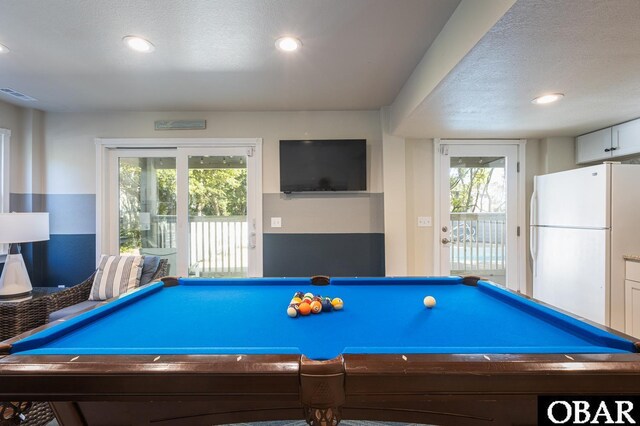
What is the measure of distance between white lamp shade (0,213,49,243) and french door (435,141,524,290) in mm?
4086

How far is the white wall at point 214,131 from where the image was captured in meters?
3.37

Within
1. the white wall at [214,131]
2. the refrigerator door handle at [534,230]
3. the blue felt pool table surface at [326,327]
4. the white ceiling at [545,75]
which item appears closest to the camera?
the blue felt pool table surface at [326,327]

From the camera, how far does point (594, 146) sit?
3.13m

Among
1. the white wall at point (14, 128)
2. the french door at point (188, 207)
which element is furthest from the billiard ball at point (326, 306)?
the white wall at point (14, 128)

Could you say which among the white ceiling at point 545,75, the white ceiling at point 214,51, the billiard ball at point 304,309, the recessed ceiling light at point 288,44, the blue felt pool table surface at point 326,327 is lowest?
the blue felt pool table surface at point 326,327

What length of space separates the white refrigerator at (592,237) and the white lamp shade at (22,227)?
16.3 ft

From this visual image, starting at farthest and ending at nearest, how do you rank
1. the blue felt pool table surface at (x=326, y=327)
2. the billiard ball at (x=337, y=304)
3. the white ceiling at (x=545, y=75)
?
the billiard ball at (x=337, y=304), the white ceiling at (x=545, y=75), the blue felt pool table surface at (x=326, y=327)

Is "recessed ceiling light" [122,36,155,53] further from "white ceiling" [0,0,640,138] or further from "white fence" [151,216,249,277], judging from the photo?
"white fence" [151,216,249,277]

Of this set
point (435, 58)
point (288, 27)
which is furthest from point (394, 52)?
point (288, 27)

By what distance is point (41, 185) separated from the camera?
3344 mm

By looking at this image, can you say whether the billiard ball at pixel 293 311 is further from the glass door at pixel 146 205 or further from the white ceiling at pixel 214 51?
the glass door at pixel 146 205

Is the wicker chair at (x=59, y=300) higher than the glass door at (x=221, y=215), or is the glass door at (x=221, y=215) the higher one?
the glass door at (x=221, y=215)

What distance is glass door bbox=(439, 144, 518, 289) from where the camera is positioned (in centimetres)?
344

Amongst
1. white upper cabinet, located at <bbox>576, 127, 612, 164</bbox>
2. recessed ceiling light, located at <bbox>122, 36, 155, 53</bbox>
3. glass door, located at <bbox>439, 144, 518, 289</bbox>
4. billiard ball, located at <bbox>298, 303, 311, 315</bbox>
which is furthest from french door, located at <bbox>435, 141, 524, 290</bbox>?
recessed ceiling light, located at <bbox>122, 36, 155, 53</bbox>
